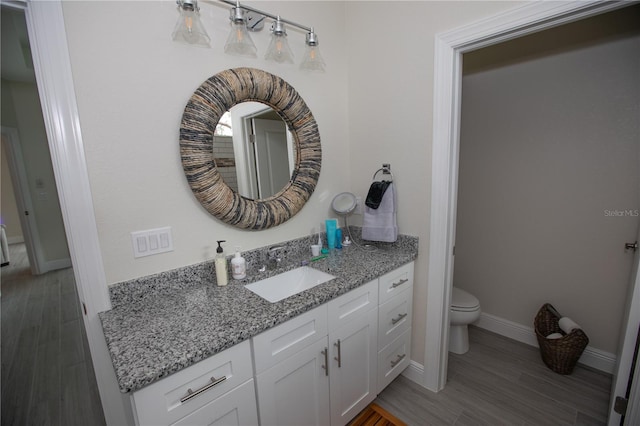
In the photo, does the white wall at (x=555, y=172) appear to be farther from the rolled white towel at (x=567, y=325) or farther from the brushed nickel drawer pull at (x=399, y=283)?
the brushed nickel drawer pull at (x=399, y=283)

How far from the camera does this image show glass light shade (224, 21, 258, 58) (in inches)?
51.3

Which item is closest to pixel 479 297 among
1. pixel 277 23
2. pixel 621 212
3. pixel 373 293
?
pixel 621 212

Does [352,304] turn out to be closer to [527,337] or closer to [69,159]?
[69,159]

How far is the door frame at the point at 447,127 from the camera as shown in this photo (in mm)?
1210

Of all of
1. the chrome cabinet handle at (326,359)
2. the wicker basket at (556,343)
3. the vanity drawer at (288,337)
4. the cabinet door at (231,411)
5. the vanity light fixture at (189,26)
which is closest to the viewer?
the cabinet door at (231,411)

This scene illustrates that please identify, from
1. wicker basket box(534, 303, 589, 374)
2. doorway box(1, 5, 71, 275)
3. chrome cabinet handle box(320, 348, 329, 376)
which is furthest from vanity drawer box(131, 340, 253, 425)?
doorway box(1, 5, 71, 275)

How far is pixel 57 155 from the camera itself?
0.99 m

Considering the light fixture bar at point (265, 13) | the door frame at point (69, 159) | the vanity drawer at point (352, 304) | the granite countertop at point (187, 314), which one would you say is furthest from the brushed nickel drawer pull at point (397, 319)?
the light fixture bar at point (265, 13)

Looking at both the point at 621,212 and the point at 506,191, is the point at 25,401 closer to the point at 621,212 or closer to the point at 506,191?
the point at 506,191

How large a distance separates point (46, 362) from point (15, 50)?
9.27ft

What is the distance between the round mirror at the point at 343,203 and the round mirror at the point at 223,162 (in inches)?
9.9

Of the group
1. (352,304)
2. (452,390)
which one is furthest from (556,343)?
(352,304)

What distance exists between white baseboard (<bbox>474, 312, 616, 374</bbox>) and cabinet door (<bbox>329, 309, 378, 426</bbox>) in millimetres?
1409

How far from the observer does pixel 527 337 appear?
2189 mm
